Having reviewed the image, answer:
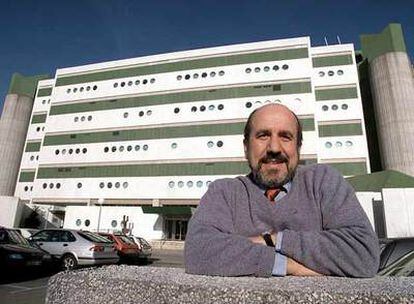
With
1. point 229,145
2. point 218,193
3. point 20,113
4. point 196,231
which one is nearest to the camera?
point 196,231

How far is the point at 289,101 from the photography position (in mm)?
33656

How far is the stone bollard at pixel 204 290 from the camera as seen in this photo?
→ 0.85 meters

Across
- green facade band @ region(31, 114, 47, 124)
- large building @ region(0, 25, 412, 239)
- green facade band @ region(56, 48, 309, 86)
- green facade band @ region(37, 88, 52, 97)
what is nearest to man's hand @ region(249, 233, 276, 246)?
large building @ region(0, 25, 412, 239)

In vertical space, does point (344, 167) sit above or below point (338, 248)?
above

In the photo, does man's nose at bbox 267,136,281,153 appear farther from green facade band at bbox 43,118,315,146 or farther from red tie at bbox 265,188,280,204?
green facade band at bbox 43,118,315,146

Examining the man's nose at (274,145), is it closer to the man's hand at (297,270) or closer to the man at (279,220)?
the man at (279,220)

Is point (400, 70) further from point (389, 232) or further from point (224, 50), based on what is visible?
point (389, 232)

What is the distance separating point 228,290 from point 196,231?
68cm

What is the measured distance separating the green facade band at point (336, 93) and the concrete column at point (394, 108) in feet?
13.5

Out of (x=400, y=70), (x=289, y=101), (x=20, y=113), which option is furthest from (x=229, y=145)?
(x=20, y=113)

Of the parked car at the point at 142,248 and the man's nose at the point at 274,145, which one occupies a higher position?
the man's nose at the point at 274,145

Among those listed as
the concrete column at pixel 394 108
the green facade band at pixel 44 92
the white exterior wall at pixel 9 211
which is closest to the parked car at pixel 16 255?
the white exterior wall at pixel 9 211

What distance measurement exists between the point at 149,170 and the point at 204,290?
34804 mm

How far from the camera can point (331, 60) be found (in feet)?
115
